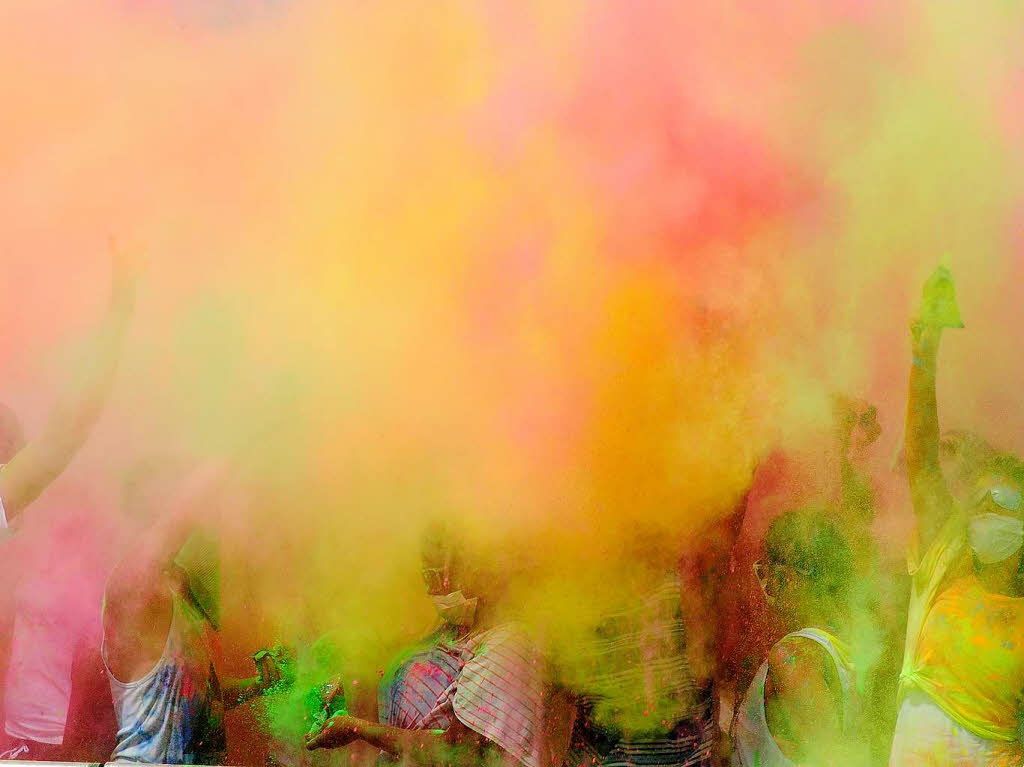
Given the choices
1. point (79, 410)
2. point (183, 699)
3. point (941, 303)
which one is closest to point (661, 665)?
point (941, 303)

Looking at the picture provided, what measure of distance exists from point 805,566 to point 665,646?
0.40 metres

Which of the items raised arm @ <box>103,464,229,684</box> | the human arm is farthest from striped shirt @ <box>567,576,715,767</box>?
raised arm @ <box>103,464,229,684</box>

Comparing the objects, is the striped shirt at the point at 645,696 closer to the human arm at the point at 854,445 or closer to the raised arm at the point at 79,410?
the human arm at the point at 854,445

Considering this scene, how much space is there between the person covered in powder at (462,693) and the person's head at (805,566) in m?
0.61

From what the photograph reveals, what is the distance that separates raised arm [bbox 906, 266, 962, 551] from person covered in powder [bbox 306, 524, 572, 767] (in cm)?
100

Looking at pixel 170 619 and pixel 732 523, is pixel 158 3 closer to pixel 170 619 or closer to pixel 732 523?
pixel 170 619

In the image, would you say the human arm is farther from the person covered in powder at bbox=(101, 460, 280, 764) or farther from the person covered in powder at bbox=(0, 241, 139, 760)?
the person covered in powder at bbox=(0, 241, 139, 760)

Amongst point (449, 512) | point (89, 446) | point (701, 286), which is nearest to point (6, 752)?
point (89, 446)

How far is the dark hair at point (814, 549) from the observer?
7.34ft

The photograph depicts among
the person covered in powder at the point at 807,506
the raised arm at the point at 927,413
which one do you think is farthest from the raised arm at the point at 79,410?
the raised arm at the point at 927,413

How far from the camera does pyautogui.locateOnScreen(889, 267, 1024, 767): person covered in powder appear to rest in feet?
6.91

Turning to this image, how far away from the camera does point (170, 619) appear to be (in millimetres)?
2479

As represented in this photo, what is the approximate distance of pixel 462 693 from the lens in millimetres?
2342

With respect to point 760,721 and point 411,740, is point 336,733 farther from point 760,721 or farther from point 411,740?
point 760,721
